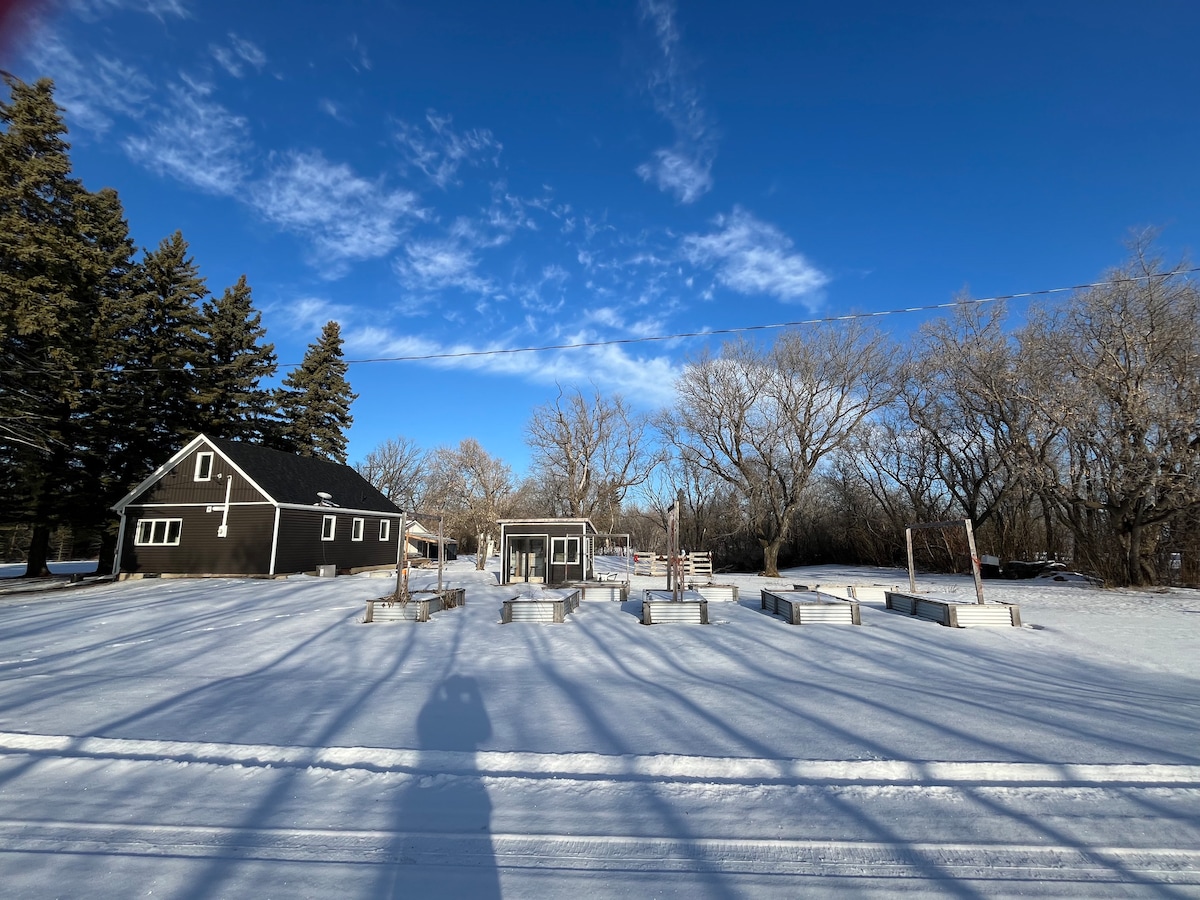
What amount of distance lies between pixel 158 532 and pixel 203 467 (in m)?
3.25

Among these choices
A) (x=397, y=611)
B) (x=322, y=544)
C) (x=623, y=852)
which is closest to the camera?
(x=623, y=852)

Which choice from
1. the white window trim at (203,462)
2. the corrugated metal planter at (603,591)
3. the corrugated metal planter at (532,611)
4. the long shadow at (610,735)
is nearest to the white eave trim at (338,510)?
the white window trim at (203,462)

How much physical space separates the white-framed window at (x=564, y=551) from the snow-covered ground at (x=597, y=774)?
46.4 feet

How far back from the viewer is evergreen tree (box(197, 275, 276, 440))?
105ft

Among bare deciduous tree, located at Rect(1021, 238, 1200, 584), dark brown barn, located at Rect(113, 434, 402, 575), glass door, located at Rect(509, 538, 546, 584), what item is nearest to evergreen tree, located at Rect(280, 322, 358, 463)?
dark brown barn, located at Rect(113, 434, 402, 575)

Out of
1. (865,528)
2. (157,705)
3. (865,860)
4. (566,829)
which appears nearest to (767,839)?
(865,860)

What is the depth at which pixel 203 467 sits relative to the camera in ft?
83.7

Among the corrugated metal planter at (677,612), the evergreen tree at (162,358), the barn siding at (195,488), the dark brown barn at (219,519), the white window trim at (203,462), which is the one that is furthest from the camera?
the evergreen tree at (162,358)

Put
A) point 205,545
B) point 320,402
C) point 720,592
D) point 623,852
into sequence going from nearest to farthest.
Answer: point 623,852 < point 720,592 < point 205,545 < point 320,402

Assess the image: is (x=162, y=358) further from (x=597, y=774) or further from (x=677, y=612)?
(x=597, y=774)

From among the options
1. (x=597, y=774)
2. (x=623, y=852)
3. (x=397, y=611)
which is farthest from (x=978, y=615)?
(x=397, y=611)

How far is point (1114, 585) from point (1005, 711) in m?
18.1

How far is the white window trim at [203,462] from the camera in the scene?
2534 centimetres

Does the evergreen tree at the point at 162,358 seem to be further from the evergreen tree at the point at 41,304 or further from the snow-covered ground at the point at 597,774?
the snow-covered ground at the point at 597,774
